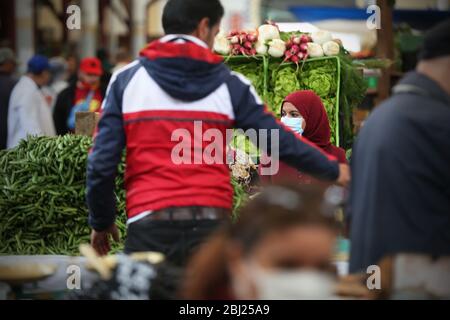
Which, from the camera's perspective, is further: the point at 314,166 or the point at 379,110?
the point at 314,166

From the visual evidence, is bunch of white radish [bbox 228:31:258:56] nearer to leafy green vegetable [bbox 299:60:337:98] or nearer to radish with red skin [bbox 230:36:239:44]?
radish with red skin [bbox 230:36:239:44]

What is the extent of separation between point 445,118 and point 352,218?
551 mm

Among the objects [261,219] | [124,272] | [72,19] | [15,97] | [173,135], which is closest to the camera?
[261,219]

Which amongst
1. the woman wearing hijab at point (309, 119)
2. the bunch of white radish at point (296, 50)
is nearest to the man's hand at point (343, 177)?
the woman wearing hijab at point (309, 119)

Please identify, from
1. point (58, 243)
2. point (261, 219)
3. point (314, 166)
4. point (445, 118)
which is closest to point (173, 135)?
point (314, 166)

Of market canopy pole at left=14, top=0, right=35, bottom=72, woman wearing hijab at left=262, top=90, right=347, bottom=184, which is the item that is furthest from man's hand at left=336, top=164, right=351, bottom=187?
market canopy pole at left=14, top=0, right=35, bottom=72

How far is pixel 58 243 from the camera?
618 centimetres

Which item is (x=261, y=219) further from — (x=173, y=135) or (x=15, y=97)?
(x=15, y=97)

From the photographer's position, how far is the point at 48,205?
6211 mm

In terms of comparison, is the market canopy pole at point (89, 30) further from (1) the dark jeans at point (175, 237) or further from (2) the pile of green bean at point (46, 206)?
(1) the dark jeans at point (175, 237)

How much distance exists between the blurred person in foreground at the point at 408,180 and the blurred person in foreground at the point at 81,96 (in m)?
7.55

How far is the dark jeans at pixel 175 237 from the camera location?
4.28 metres

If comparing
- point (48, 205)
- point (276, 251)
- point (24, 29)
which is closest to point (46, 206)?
point (48, 205)

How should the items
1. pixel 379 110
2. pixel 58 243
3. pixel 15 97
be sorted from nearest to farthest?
pixel 379 110, pixel 58 243, pixel 15 97
